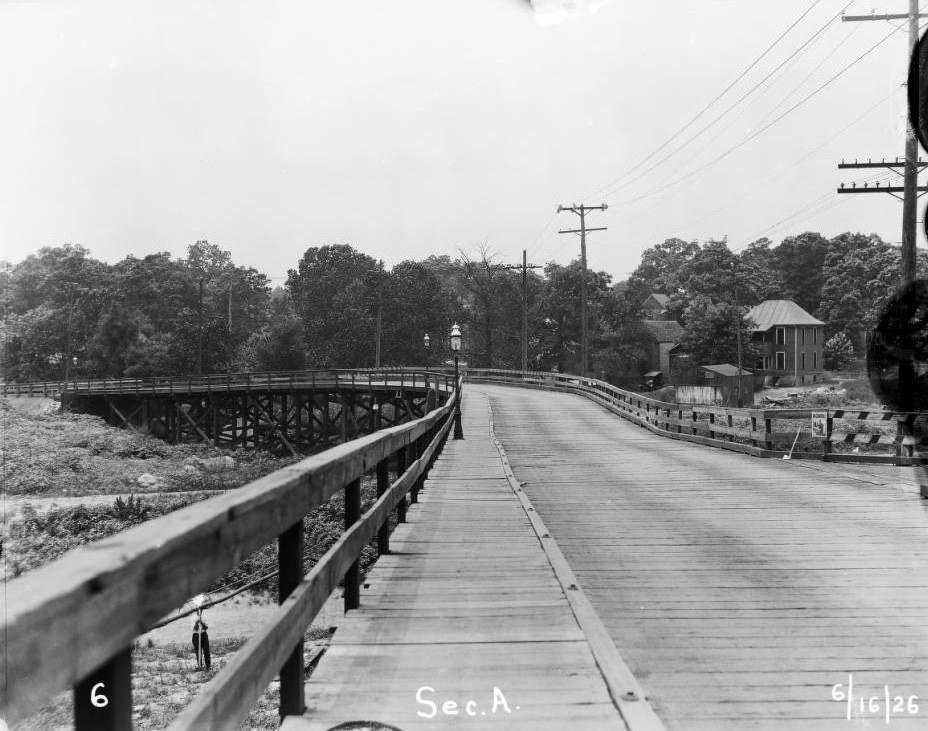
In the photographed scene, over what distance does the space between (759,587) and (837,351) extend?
7153cm

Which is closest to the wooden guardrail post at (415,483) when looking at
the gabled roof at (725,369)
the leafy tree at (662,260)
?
the gabled roof at (725,369)

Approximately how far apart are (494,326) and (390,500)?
6748cm

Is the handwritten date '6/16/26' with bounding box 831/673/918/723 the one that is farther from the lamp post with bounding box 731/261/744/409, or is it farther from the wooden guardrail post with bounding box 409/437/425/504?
the lamp post with bounding box 731/261/744/409

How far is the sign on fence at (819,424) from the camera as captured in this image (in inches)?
507

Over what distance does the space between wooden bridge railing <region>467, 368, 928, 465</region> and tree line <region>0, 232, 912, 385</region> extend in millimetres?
30259

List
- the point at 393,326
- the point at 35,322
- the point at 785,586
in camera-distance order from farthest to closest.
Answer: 1. the point at 393,326
2. the point at 35,322
3. the point at 785,586

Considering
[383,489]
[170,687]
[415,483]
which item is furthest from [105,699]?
[170,687]

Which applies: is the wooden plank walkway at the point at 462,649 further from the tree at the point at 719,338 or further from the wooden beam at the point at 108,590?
the tree at the point at 719,338

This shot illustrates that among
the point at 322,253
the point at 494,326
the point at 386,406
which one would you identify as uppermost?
the point at 322,253

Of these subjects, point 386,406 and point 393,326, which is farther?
point 393,326

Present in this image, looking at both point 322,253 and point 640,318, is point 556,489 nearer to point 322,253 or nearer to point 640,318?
point 640,318

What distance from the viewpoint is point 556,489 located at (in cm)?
1027

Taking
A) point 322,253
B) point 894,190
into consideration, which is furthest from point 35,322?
point 894,190

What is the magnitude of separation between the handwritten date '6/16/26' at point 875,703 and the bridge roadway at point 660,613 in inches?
0.4
